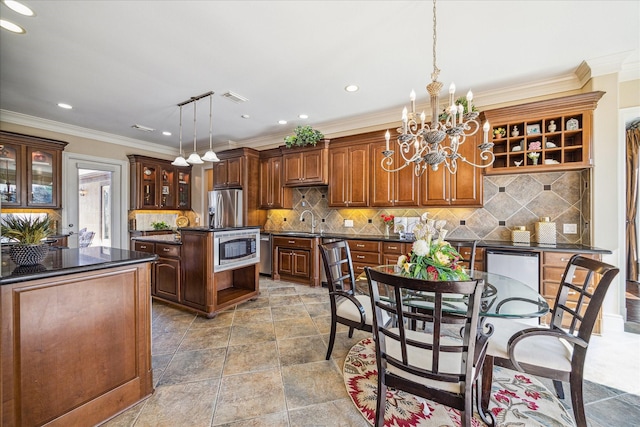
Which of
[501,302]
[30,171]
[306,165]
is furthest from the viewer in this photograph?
[306,165]

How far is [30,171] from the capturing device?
4.14m

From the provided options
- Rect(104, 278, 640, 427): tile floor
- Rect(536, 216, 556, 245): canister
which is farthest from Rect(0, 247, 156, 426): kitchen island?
Rect(536, 216, 556, 245): canister

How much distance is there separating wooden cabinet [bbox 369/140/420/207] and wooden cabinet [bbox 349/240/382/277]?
0.67 metres

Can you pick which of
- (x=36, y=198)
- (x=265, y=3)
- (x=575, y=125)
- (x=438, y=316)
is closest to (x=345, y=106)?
(x=265, y=3)

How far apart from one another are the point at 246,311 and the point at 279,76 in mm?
2969

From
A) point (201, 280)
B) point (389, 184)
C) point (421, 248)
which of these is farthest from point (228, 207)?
point (421, 248)

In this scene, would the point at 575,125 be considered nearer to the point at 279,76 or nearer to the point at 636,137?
the point at 636,137

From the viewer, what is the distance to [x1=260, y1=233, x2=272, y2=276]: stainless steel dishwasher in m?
4.91

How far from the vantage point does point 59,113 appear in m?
4.18

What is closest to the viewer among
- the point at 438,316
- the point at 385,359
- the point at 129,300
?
the point at 438,316

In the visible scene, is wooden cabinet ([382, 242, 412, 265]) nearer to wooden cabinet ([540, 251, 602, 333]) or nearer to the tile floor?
the tile floor

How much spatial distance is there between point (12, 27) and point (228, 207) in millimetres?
3529

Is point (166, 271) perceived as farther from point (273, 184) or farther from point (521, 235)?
point (521, 235)

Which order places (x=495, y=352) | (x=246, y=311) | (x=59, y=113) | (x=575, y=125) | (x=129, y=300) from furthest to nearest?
1. (x=59, y=113)
2. (x=246, y=311)
3. (x=575, y=125)
4. (x=129, y=300)
5. (x=495, y=352)
